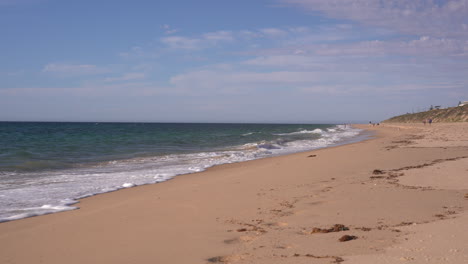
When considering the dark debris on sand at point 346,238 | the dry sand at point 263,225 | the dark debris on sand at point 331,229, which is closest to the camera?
the dry sand at point 263,225

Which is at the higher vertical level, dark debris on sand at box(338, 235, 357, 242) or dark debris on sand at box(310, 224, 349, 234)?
dark debris on sand at box(338, 235, 357, 242)

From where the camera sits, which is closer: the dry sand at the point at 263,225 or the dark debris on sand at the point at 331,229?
the dry sand at the point at 263,225

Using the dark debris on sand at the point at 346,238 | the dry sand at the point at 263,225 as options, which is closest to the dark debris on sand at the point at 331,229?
the dry sand at the point at 263,225

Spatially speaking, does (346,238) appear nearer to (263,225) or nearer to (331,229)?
(331,229)

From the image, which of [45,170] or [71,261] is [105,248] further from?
[45,170]

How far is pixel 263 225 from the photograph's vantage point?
5.96 metres

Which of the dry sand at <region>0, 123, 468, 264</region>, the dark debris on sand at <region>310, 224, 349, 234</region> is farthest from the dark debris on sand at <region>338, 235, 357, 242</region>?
the dark debris on sand at <region>310, 224, 349, 234</region>

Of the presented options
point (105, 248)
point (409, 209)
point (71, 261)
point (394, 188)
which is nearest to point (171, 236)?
point (105, 248)

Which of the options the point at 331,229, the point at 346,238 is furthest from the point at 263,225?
the point at 346,238

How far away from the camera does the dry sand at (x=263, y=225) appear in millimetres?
4594

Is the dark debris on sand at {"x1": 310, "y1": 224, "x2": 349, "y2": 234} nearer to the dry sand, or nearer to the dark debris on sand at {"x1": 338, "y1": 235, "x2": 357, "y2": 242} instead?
the dry sand

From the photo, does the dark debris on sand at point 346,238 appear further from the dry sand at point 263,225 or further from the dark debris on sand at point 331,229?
the dark debris on sand at point 331,229

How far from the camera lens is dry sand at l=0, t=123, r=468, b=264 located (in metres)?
4.59

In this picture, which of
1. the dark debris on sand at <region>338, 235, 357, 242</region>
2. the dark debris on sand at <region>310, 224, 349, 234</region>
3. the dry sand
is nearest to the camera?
the dry sand
